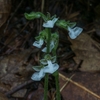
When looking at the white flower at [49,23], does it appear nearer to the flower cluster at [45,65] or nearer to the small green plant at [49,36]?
the small green plant at [49,36]

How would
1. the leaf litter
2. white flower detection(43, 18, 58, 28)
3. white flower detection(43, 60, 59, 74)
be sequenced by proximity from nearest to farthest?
1. white flower detection(43, 18, 58, 28)
2. white flower detection(43, 60, 59, 74)
3. the leaf litter

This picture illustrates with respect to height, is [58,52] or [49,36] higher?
[49,36]

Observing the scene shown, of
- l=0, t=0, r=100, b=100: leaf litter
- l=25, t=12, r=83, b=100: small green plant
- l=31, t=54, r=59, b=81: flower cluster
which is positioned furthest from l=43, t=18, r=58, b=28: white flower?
l=0, t=0, r=100, b=100: leaf litter

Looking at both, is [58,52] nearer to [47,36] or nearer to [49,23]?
[47,36]

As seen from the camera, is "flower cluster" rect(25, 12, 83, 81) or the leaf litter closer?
"flower cluster" rect(25, 12, 83, 81)

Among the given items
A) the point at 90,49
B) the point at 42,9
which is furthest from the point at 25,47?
the point at 90,49

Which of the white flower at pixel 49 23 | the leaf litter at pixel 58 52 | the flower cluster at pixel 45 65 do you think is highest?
the white flower at pixel 49 23

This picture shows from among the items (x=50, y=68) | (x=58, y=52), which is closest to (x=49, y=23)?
(x=50, y=68)

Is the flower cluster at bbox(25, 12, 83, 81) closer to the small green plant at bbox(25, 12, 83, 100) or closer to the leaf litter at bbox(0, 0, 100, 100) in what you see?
the small green plant at bbox(25, 12, 83, 100)

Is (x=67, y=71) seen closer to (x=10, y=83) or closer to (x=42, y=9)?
(x=10, y=83)

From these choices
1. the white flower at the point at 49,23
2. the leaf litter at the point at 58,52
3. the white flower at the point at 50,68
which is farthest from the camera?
the leaf litter at the point at 58,52

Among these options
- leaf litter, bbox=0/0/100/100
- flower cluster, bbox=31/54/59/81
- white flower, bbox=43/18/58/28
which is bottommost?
leaf litter, bbox=0/0/100/100

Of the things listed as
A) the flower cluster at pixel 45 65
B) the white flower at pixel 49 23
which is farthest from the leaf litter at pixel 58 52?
the white flower at pixel 49 23
